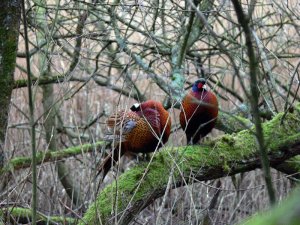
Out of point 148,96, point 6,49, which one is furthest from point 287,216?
point 148,96

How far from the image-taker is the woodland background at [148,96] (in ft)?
6.97

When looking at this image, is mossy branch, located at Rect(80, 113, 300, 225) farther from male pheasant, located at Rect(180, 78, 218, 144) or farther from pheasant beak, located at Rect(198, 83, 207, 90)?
pheasant beak, located at Rect(198, 83, 207, 90)

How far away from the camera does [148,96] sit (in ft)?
19.3

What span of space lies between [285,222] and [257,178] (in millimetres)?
5180

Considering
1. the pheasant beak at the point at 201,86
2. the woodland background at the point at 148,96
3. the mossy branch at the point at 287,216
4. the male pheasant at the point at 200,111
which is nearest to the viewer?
the mossy branch at the point at 287,216

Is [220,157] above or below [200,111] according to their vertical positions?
below

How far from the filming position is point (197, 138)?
3936 millimetres

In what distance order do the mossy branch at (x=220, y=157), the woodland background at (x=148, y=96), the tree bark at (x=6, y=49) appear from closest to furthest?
the woodland background at (x=148, y=96)
the tree bark at (x=6, y=49)
the mossy branch at (x=220, y=157)

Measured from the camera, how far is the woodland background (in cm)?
212

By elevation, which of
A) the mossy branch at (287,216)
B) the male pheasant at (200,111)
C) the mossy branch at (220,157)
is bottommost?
the mossy branch at (220,157)

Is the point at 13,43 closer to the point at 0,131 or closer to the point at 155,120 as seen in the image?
the point at 0,131

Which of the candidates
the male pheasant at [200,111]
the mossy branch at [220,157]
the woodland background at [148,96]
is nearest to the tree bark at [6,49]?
the woodland background at [148,96]

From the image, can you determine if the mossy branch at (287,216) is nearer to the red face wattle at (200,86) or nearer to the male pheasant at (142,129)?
the male pheasant at (142,129)

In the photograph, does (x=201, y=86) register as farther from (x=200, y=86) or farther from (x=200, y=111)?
(x=200, y=111)
